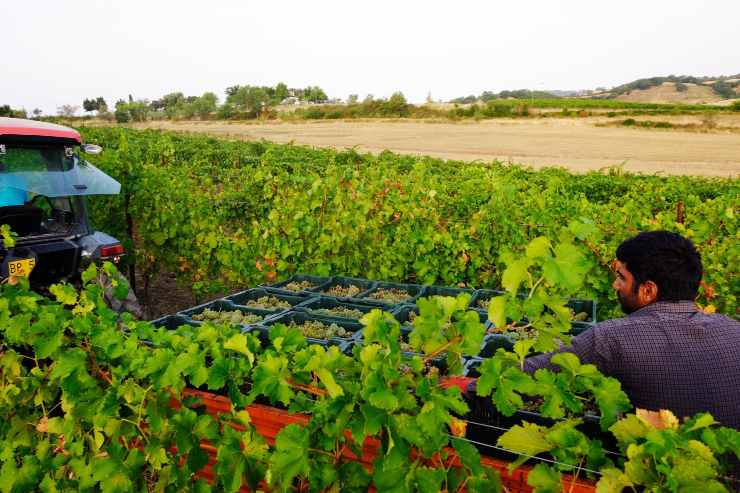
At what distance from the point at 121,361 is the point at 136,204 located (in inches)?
213

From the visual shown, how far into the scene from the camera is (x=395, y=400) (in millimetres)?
1425

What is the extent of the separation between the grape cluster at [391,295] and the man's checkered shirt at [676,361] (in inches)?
83.6

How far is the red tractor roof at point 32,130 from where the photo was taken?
467 cm

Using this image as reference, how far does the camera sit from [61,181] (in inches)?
193

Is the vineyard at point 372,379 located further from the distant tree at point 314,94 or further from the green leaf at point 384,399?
the distant tree at point 314,94

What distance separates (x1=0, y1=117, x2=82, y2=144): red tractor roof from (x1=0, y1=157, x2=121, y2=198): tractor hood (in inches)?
10.2

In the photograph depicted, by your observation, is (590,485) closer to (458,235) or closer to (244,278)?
(458,235)

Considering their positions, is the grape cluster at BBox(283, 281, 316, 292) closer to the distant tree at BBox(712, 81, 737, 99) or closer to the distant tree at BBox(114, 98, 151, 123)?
the distant tree at BBox(114, 98, 151, 123)

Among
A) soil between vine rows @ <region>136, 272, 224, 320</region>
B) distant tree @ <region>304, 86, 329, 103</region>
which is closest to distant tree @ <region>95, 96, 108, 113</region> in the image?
distant tree @ <region>304, 86, 329, 103</region>

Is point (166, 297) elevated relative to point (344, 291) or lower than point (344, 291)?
lower

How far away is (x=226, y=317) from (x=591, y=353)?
2504 millimetres

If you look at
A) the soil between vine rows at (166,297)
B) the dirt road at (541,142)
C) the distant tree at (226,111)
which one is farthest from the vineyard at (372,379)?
the distant tree at (226,111)

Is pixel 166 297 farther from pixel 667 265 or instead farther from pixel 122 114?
pixel 122 114

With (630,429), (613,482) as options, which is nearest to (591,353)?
(630,429)
